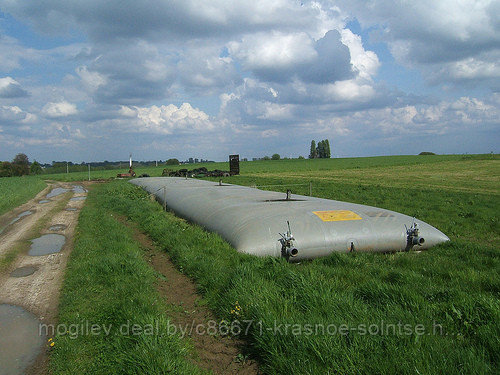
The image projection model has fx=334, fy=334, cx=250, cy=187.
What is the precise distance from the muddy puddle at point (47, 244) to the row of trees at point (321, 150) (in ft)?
384

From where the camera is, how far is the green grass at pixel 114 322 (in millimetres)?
3342

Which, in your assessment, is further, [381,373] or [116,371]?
[116,371]

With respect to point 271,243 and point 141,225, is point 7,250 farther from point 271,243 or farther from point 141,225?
point 271,243

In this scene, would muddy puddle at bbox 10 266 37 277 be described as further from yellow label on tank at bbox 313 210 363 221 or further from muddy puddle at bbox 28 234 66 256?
yellow label on tank at bbox 313 210 363 221

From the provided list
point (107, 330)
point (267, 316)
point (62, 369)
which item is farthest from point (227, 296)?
point (62, 369)

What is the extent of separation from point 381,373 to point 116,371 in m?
2.47

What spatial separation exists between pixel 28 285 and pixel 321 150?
12341 centimetres

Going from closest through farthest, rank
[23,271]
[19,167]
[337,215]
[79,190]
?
[23,271] < [337,215] < [79,190] < [19,167]

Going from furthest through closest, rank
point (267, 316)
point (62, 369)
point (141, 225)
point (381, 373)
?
point (141, 225), point (267, 316), point (62, 369), point (381, 373)

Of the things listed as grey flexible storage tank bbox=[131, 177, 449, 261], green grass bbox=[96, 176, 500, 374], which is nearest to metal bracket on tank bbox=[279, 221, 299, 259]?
grey flexible storage tank bbox=[131, 177, 449, 261]

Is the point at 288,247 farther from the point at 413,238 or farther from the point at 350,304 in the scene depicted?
the point at 413,238

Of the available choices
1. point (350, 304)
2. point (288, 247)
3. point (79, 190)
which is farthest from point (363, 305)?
A: point (79, 190)

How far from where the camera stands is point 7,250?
8.71m

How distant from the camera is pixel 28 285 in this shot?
619cm
